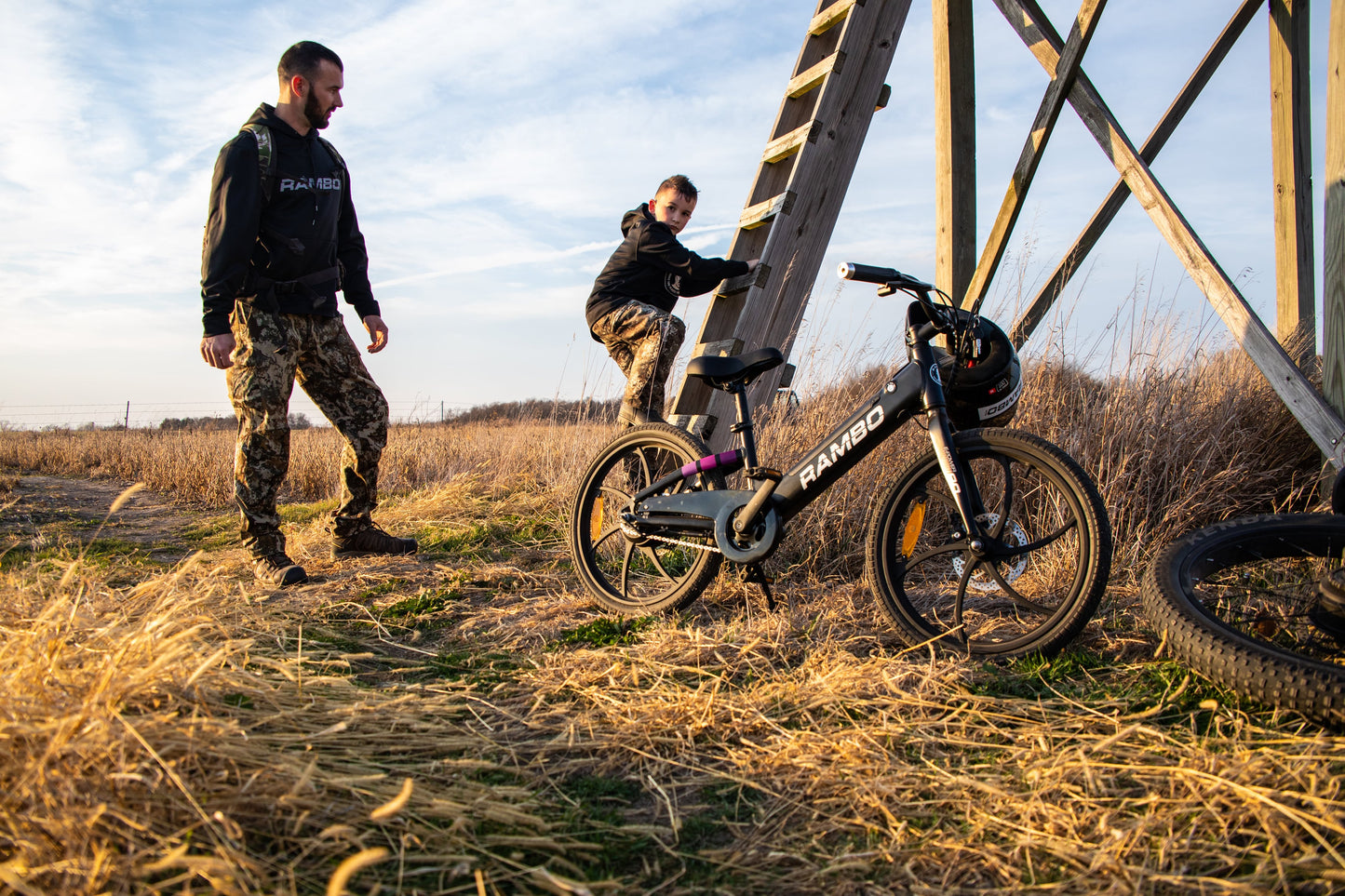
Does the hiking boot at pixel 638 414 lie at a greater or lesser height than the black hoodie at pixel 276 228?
lesser

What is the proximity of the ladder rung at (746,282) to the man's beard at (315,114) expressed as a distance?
7.61ft

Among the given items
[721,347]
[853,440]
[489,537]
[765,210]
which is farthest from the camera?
[489,537]

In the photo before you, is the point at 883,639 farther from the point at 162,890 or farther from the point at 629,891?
the point at 162,890

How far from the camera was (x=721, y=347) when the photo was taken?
14.7 ft

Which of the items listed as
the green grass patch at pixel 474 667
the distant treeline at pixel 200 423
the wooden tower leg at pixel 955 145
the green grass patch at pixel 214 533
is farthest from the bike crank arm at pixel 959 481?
the distant treeline at pixel 200 423

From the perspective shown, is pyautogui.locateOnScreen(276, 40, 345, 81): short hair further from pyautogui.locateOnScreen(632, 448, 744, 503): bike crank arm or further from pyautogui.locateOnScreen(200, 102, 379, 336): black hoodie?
pyautogui.locateOnScreen(632, 448, 744, 503): bike crank arm

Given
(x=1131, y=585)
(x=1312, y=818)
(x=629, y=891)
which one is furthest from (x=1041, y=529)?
(x=629, y=891)

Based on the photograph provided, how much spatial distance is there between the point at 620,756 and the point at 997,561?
1402mm

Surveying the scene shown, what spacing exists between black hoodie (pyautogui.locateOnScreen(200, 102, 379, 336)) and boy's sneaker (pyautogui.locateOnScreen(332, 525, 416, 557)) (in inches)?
51.2

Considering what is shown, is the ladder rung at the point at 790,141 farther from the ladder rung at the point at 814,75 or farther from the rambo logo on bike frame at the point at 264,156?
the rambo logo on bike frame at the point at 264,156

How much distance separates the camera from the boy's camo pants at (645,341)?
446 centimetres

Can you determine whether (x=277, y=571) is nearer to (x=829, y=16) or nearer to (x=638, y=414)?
(x=638, y=414)

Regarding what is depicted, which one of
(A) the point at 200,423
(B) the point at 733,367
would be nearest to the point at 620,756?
(B) the point at 733,367

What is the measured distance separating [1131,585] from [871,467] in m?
1.33
